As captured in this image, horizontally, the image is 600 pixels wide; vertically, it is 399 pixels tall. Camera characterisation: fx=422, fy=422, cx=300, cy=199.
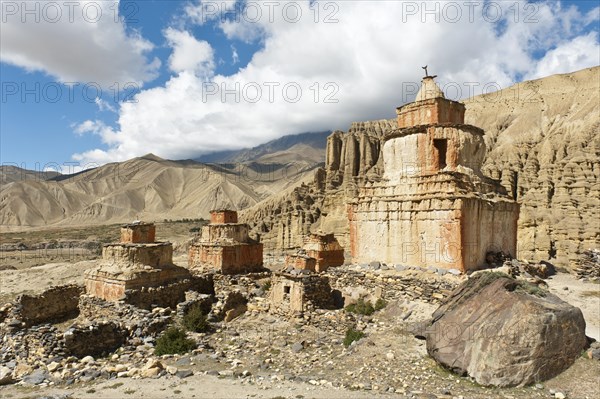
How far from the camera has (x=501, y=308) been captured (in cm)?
929

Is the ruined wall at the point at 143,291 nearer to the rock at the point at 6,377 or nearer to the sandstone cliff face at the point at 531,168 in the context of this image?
the rock at the point at 6,377

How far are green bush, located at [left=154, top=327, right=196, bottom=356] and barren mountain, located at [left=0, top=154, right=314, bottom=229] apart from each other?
108790mm

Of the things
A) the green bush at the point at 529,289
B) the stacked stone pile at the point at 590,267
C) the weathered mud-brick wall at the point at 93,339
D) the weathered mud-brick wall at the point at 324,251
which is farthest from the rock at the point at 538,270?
the weathered mud-brick wall at the point at 93,339

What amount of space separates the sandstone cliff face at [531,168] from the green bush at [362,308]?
1911 cm

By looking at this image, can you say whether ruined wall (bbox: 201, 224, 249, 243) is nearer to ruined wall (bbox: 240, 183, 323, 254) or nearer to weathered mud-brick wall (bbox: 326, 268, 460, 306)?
weathered mud-brick wall (bbox: 326, 268, 460, 306)

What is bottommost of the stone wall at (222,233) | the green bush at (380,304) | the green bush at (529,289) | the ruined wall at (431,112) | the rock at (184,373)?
the rock at (184,373)

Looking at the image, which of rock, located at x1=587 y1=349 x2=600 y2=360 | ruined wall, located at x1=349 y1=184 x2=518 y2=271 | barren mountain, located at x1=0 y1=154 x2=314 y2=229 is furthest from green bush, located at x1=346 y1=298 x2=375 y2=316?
barren mountain, located at x1=0 y1=154 x2=314 y2=229

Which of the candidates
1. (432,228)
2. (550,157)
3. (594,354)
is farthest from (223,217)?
(550,157)

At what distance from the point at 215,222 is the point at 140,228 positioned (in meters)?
5.75

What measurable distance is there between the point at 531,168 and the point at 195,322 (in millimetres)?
44923

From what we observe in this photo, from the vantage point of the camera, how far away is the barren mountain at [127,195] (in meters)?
119

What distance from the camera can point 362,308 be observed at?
1323cm

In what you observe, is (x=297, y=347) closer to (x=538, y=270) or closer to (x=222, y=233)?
(x=222, y=233)

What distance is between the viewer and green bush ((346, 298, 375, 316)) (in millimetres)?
13102
